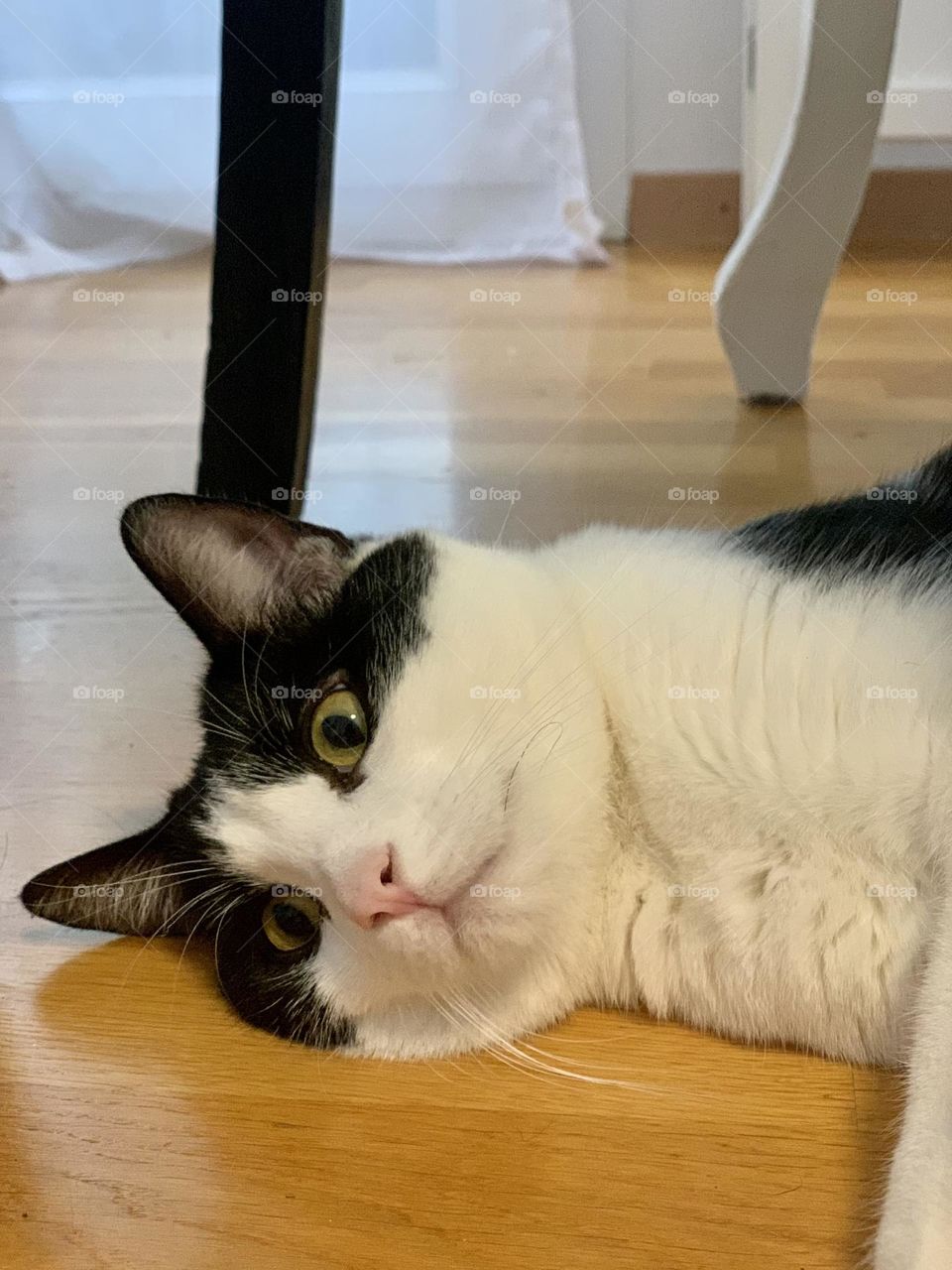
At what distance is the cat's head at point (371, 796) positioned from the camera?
1001mm

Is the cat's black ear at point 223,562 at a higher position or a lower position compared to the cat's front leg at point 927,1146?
higher

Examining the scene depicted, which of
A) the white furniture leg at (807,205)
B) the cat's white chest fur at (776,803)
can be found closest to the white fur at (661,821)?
the cat's white chest fur at (776,803)

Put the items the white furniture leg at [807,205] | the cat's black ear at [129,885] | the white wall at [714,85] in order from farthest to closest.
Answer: the white wall at [714,85], the white furniture leg at [807,205], the cat's black ear at [129,885]

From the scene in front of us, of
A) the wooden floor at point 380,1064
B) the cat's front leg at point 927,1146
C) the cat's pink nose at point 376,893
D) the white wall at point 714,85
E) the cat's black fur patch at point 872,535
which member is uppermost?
the white wall at point 714,85

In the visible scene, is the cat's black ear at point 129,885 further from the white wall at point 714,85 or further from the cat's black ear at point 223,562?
the white wall at point 714,85

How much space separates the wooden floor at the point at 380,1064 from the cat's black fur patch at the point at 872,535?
47 centimetres

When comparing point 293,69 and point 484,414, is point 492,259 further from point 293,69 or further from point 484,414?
point 293,69

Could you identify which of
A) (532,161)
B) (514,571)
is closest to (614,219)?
(532,161)

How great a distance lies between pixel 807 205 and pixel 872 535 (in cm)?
139

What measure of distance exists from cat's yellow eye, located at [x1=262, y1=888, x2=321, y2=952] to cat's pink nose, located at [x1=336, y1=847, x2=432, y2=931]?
0.15 m

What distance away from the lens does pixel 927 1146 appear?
2.85ft

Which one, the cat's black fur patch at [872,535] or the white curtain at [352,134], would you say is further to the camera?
the white curtain at [352,134]

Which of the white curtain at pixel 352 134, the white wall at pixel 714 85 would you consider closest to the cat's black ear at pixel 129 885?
the white curtain at pixel 352 134

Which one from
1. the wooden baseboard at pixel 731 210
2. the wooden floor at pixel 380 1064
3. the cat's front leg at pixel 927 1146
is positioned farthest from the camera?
the wooden baseboard at pixel 731 210
